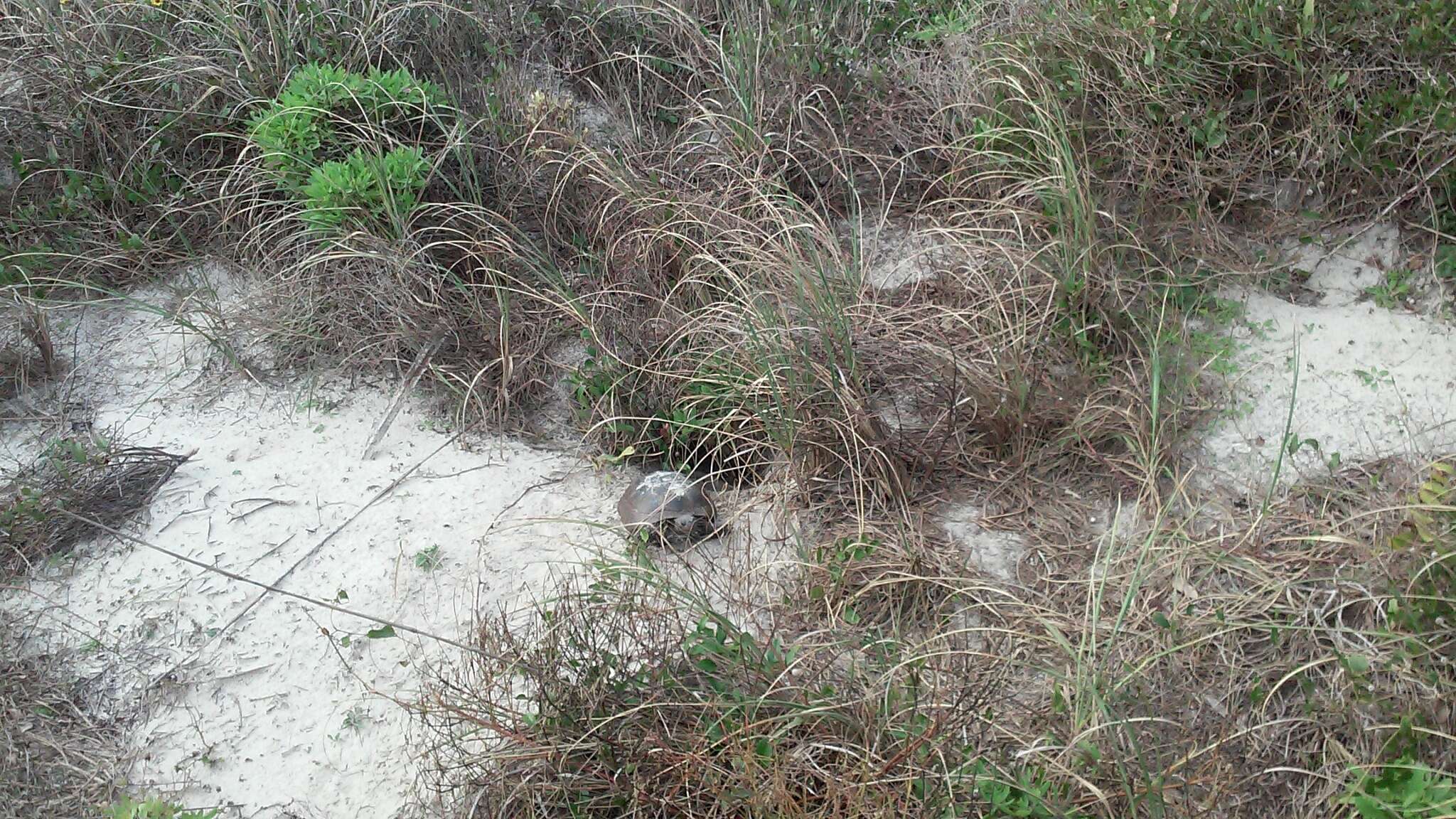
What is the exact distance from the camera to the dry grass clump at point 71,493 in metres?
3.09

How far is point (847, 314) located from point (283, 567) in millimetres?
1770

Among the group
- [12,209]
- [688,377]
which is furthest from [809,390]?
[12,209]

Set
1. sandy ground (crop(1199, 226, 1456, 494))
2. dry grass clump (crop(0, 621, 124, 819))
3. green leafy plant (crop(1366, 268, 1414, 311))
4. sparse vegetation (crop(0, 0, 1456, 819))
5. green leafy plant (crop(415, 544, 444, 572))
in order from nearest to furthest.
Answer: sparse vegetation (crop(0, 0, 1456, 819)) → dry grass clump (crop(0, 621, 124, 819)) → sandy ground (crop(1199, 226, 1456, 494)) → green leafy plant (crop(415, 544, 444, 572)) → green leafy plant (crop(1366, 268, 1414, 311))

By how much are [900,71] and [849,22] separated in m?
0.32

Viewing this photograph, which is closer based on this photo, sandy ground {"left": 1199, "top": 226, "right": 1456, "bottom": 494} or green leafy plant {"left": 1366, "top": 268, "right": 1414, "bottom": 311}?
sandy ground {"left": 1199, "top": 226, "right": 1456, "bottom": 494}

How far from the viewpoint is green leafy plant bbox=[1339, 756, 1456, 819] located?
2021 mm

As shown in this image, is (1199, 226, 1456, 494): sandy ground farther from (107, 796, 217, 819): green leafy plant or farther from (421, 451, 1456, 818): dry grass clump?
(107, 796, 217, 819): green leafy plant

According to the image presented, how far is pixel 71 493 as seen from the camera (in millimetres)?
3189

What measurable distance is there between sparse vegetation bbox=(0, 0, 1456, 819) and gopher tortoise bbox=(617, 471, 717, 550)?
166mm

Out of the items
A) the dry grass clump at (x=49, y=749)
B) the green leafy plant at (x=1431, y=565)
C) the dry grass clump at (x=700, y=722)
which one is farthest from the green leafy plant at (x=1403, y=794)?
the dry grass clump at (x=49, y=749)

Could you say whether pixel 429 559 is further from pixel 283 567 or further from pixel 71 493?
pixel 71 493

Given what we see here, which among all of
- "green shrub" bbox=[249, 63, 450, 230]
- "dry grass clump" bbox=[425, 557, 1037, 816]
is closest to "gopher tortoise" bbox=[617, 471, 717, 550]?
"dry grass clump" bbox=[425, 557, 1037, 816]

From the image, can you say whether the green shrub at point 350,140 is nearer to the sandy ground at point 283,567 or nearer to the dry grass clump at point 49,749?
the sandy ground at point 283,567

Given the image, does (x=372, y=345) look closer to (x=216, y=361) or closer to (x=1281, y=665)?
(x=216, y=361)
